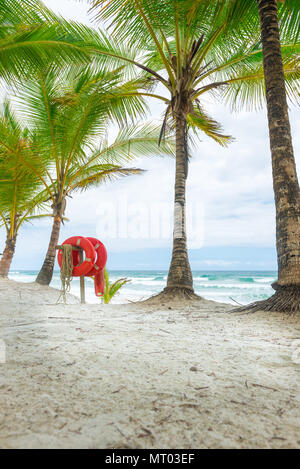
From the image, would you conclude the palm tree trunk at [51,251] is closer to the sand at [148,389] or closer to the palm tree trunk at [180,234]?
the palm tree trunk at [180,234]

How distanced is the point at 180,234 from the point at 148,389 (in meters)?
3.65

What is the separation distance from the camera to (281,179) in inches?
118

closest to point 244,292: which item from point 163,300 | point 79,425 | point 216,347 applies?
point 163,300

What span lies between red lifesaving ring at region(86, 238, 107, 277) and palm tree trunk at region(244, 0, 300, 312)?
129 inches

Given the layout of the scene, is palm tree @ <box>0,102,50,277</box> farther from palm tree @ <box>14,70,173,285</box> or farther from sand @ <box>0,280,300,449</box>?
sand @ <box>0,280,300,449</box>

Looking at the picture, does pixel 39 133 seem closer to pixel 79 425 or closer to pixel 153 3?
pixel 153 3

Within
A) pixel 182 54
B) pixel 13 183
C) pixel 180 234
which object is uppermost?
pixel 182 54

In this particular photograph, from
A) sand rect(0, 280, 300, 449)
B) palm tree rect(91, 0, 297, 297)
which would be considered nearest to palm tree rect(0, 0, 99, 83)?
palm tree rect(91, 0, 297, 297)

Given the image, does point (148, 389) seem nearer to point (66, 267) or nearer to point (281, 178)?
point (281, 178)

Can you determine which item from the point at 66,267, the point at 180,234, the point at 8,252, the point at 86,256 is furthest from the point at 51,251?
the point at 180,234

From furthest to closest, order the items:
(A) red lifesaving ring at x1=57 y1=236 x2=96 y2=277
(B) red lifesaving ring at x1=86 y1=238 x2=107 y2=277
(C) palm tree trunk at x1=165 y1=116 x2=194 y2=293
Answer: (B) red lifesaving ring at x1=86 y1=238 x2=107 y2=277 < (A) red lifesaving ring at x1=57 y1=236 x2=96 y2=277 < (C) palm tree trunk at x1=165 y1=116 x2=194 y2=293

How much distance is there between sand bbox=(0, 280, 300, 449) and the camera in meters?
0.91

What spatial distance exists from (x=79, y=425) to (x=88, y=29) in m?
5.86

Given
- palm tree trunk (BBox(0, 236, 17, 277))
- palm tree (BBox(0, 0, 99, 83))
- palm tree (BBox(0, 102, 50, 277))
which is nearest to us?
palm tree (BBox(0, 0, 99, 83))
